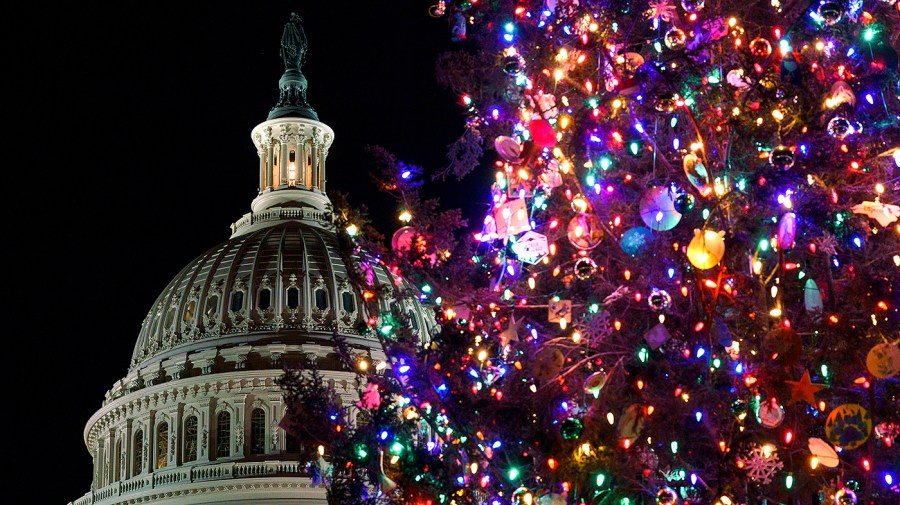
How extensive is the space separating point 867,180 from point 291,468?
58494 mm

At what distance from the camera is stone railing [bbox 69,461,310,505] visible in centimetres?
6812

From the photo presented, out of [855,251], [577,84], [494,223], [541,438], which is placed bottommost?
[541,438]

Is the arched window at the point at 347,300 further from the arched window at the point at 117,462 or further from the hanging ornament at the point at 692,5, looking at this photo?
the hanging ornament at the point at 692,5

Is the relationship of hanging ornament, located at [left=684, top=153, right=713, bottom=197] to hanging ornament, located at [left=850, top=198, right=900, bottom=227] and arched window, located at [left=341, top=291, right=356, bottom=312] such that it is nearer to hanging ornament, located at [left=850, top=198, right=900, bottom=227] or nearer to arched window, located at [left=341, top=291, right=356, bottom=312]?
hanging ornament, located at [left=850, top=198, right=900, bottom=227]

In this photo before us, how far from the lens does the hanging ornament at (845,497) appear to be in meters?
10.9

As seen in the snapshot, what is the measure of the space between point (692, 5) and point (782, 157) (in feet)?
5.65

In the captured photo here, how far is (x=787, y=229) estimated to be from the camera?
11.0m

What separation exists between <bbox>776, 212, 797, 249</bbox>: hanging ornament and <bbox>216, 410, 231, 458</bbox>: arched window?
62.5 metres

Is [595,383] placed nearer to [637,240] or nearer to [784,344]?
[637,240]

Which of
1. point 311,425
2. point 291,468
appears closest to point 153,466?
point 291,468

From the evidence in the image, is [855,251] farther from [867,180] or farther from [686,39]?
[686,39]

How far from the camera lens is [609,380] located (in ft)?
38.5

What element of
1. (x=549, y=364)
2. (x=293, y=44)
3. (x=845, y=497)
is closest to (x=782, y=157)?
(x=549, y=364)

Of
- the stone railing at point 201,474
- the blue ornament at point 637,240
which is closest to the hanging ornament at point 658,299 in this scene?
the blue ornament at point 637,240
